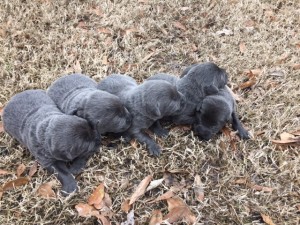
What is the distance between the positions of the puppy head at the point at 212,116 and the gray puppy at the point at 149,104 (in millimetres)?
271

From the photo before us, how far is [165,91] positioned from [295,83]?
7.47 ft

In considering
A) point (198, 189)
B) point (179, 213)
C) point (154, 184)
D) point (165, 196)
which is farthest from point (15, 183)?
point (198, 189)

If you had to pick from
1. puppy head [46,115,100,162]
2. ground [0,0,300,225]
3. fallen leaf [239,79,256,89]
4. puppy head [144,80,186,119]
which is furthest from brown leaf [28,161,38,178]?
fallen leaf [239,79,256,89]

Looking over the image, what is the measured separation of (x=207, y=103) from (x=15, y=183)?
2248 mm

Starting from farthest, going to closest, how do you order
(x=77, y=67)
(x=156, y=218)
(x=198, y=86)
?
(x=77, y=67), (x=198, y=86), (x=156, y=218)

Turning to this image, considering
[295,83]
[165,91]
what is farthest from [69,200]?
[295,83]

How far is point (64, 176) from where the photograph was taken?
3.83 m

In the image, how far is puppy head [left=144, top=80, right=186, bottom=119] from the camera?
402 centimetres

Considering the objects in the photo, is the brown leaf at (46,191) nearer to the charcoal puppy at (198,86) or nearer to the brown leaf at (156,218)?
the brown leaf at (156,218)

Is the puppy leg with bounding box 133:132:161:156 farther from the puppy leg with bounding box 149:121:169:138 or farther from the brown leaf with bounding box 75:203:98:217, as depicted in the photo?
the brown leaf with bounding box 75:203:98:217

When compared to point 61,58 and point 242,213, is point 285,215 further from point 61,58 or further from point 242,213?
point 61,58

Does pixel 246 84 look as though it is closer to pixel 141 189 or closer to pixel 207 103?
pixel 207 103

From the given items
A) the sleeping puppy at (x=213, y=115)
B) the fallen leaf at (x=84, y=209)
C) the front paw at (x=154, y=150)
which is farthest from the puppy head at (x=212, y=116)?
the fallen leaf at (x=84, y=209)

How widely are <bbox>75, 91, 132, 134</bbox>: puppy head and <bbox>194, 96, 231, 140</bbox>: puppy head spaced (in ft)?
2.97
